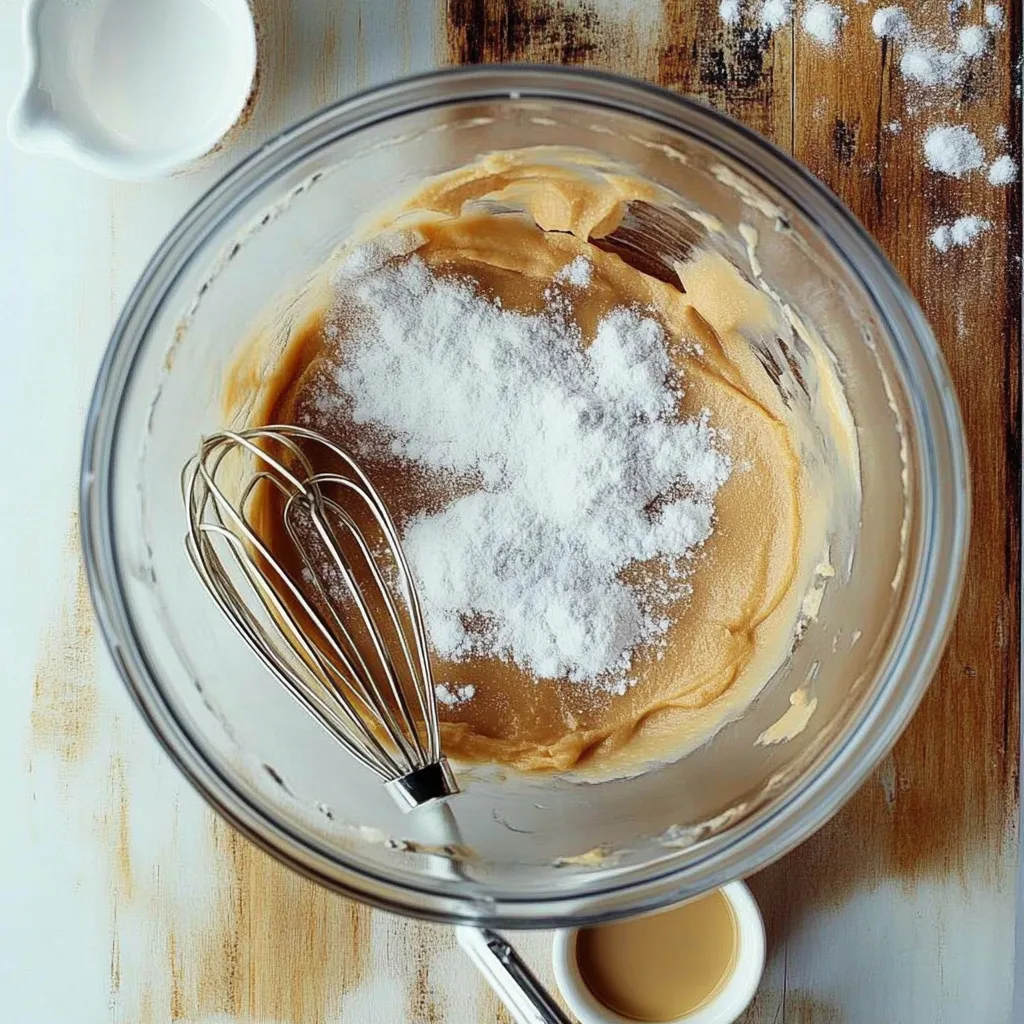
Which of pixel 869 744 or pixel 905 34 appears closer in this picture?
pixel 869 744

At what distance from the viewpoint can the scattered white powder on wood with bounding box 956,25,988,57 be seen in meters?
0.96

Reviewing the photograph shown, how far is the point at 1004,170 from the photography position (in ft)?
3.15

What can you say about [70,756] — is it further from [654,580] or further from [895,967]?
[895,967]

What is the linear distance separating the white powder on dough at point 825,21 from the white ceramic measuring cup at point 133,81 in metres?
0.44

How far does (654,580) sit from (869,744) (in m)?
0.21

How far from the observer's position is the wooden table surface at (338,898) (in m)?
0.96

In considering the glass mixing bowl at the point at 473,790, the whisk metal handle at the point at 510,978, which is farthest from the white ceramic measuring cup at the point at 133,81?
the whisk metal handle at the point at 510,978

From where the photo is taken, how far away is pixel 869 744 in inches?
29.7

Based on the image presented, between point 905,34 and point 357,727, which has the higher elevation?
point 905,34

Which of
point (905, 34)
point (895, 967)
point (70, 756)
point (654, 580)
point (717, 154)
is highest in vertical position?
point (905, 34)

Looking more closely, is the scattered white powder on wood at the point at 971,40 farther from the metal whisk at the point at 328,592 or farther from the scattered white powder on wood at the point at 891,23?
the metal whisk at the point at 328,592

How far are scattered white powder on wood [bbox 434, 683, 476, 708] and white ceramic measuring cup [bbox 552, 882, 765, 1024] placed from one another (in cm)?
20

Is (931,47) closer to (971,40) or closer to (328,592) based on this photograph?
(971,40)

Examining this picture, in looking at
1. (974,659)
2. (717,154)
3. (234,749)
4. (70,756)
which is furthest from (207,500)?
(974,659)
